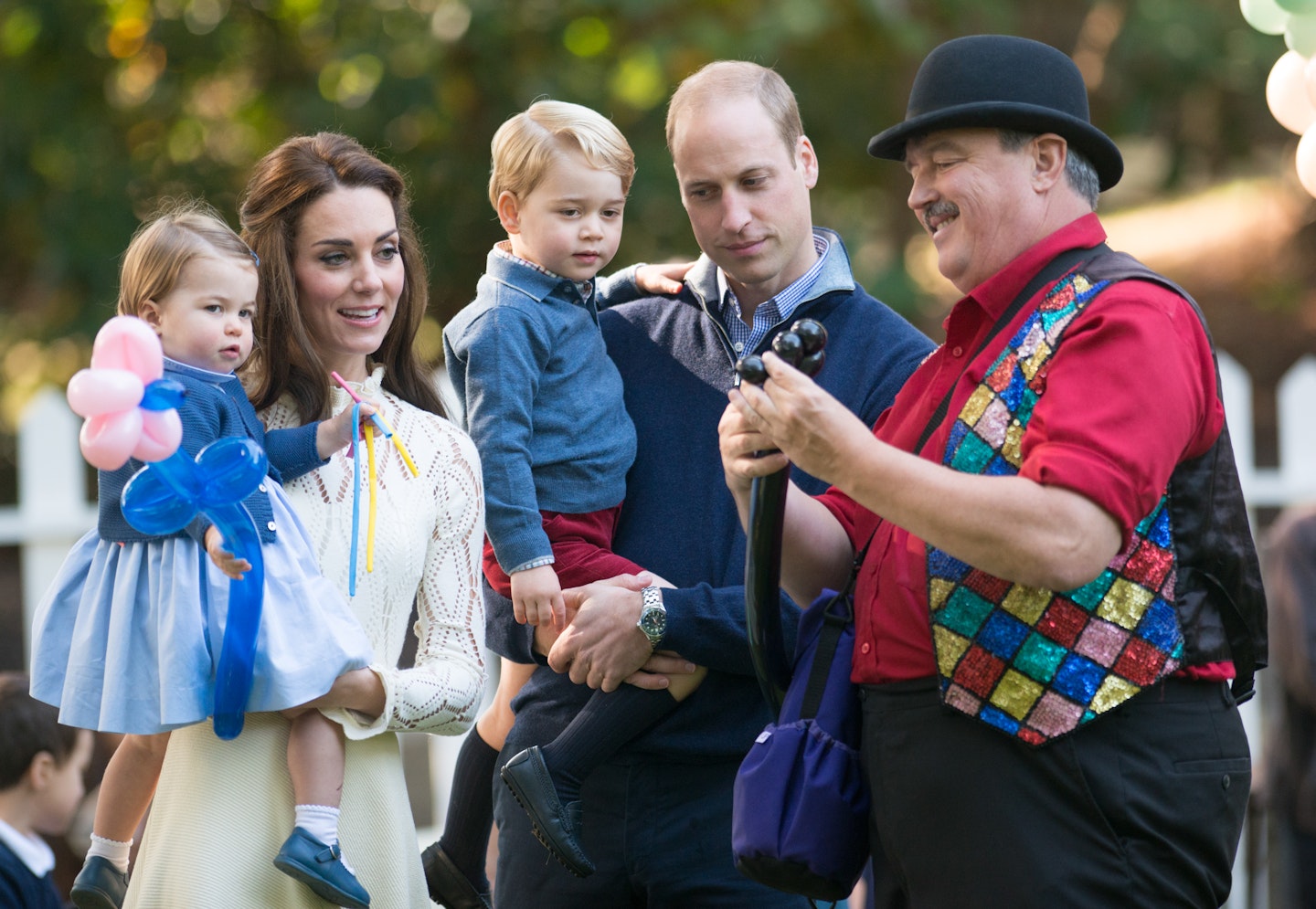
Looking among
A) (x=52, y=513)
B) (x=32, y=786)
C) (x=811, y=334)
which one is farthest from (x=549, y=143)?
(x=52, y=513)

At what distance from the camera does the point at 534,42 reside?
6.20 m

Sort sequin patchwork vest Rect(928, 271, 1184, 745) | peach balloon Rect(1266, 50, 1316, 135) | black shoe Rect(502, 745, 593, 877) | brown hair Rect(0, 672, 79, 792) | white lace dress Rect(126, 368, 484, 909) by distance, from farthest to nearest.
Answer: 1. peach balloon Rect(1266, 50, 1316, 135)
2. brown hair Rect(0, 672, 79, 792)
3. black shoe Rect(502, 745, 593, 877)
4. white lace dress Rect(126, 368, 484, 909)
5. sequin patchwork vest Rect(928, 271, 1184, 745)

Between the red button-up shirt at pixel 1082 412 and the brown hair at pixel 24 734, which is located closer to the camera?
the red button-up shirt at pixel 1082 412

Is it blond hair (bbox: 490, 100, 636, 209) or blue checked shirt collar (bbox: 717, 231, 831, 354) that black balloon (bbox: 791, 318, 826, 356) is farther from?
blond hair (bbox: 490, 100, 636, 209)

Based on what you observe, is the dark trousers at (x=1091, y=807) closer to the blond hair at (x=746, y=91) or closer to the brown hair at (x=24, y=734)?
the blond hair at (x=746, y=91)

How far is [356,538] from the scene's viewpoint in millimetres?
2404

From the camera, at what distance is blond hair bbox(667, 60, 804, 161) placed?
2.76 meters

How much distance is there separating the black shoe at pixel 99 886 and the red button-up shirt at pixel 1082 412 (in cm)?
127

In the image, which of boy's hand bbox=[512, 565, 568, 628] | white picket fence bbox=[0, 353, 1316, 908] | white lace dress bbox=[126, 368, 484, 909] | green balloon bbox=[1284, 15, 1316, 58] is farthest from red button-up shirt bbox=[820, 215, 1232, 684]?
white picket fence bbox=[0, 353, 1316, 908]

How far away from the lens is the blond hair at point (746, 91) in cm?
276

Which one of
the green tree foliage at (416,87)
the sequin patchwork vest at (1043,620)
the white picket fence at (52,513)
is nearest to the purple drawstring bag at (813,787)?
the sequin patchwork vest at (1043,620)

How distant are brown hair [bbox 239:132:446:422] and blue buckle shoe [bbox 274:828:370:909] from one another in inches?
27.8

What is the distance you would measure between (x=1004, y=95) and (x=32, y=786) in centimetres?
267

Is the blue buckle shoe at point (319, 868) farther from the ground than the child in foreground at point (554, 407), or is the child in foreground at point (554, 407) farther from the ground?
the child in foreground at point (554, 407)
